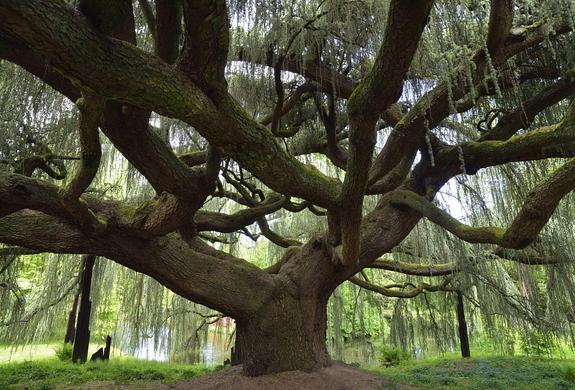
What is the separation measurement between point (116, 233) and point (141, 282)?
2.43 m

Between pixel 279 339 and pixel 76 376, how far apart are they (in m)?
2.26

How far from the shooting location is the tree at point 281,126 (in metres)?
1.48

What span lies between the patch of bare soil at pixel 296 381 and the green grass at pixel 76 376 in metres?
0.75

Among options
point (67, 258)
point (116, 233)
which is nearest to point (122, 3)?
point (116, 233)

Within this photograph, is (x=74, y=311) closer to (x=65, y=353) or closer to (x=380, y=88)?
(x=65, y=353)

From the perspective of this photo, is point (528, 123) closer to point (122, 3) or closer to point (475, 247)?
point (475, 247)

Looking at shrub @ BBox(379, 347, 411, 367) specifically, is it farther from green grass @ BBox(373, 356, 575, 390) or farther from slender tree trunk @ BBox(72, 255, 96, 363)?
slender tree trunk @ BBox(72, 255, 96, 363)

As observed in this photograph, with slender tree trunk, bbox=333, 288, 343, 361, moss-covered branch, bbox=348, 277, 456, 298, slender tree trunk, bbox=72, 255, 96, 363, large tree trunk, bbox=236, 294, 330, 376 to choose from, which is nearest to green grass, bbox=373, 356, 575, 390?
moss-covered branch, bbox=348, 277, 456, 298

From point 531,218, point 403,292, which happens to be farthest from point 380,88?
point 403,292

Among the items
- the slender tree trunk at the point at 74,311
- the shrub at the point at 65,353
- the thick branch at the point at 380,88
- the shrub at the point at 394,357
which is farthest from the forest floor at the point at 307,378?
the thick branch at the point at 380,88

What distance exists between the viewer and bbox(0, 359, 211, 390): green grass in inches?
144

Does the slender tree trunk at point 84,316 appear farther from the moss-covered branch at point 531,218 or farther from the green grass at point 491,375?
the moss-covered branch at point 531,218

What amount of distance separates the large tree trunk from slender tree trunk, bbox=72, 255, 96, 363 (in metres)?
2.80

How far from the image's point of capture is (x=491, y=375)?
175 inches
